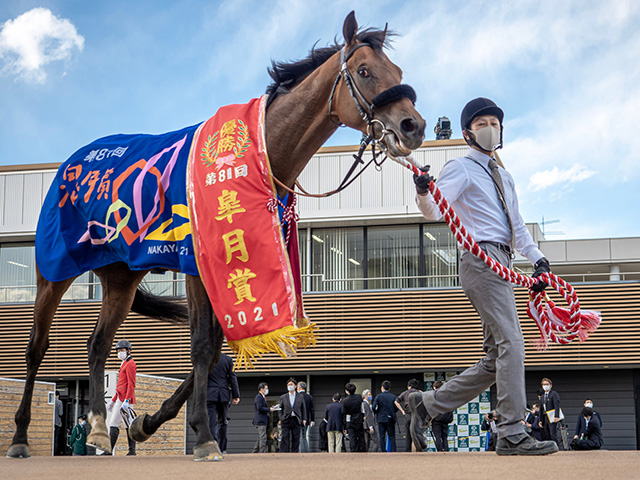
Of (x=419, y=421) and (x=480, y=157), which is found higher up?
(x=480, y=157)

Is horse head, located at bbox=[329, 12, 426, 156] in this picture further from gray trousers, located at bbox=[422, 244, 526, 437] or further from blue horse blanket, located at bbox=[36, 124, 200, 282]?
blue horse blanket, located at bbox=[36, 124, 200, 282]

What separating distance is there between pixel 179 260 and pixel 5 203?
22604 millimetres

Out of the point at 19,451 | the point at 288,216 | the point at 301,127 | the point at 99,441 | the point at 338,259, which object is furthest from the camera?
the point at 338,259

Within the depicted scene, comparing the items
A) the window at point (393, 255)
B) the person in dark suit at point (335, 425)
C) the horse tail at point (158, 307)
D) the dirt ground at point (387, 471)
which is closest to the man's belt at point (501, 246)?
the dirt ground at point (387, 471)

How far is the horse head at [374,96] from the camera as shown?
13.5 ft

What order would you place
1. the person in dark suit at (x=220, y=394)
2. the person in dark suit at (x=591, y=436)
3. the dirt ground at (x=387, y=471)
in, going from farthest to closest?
the person in dark suit at (x=591, y=436) < the person in dark suit at (x=220, y=394) < the dirt ground at (x=387, y=471)

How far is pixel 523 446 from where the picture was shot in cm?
409

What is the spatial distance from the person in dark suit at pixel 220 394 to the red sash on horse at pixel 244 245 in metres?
6.91

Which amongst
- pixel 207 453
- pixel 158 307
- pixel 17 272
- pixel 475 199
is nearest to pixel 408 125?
pixel 475 199

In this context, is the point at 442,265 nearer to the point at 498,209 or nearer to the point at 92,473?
the point at 498,209

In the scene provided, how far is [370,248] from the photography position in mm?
23656

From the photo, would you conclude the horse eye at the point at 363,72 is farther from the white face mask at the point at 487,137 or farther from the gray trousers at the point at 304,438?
the gray trousers at the point at 304,438

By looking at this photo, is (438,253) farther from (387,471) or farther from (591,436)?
(387,471)

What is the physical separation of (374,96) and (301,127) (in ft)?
1.88
